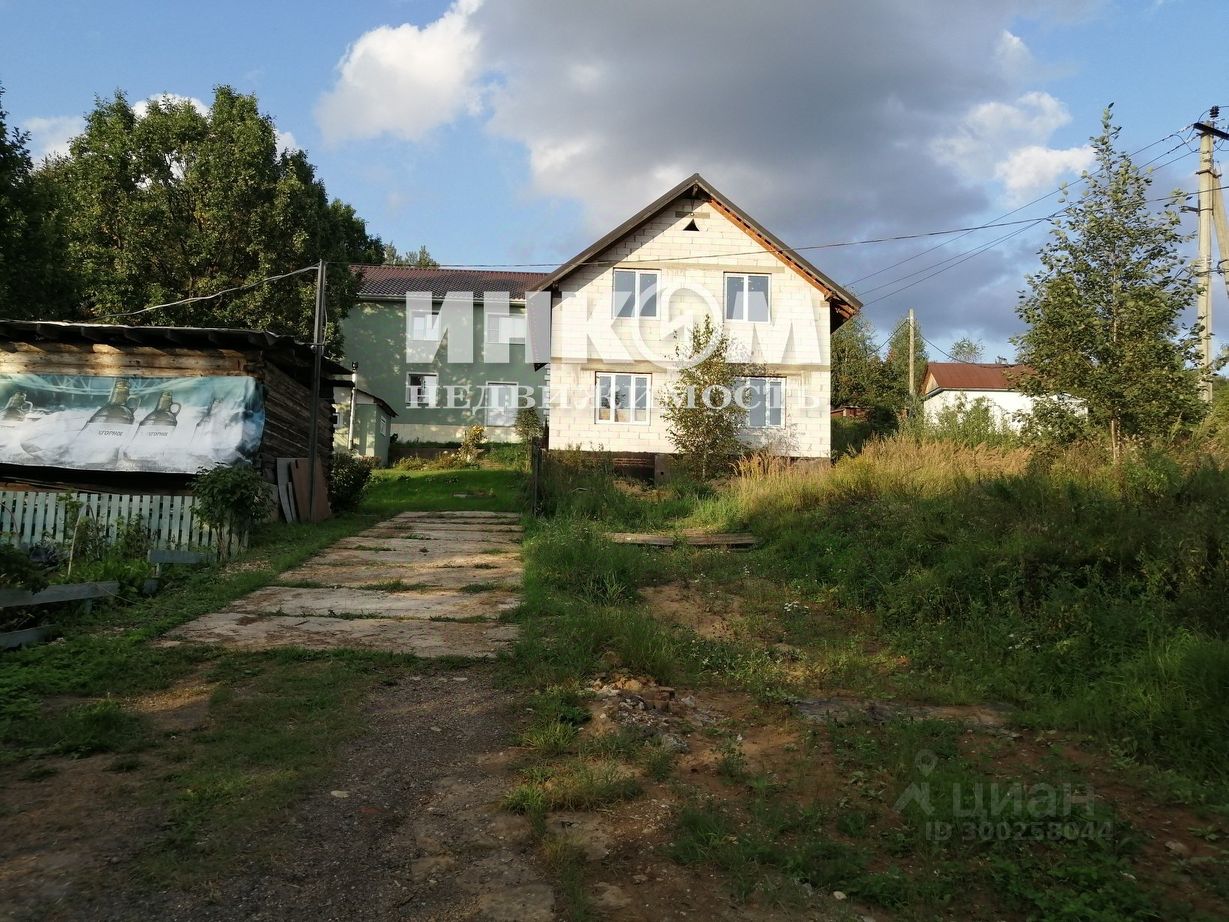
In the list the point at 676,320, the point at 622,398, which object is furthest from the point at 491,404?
the point at 676,320

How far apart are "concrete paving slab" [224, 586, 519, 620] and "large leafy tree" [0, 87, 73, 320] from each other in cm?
1621

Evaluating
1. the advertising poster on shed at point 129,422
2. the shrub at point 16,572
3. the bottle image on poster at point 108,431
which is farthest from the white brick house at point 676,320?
the shrub at point 16,572

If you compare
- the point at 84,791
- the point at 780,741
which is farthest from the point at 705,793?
the point at 84,791

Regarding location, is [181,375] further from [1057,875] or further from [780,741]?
[1057,875]

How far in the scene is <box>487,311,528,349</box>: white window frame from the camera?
110ft

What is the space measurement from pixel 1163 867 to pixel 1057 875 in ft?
1.56

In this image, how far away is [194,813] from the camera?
3.72 metres

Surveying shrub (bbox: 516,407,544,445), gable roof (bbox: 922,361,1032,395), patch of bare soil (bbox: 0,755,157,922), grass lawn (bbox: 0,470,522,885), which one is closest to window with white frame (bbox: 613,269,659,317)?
shrub (bbox: 516,407,544,445)

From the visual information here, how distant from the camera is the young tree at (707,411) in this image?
2020cm

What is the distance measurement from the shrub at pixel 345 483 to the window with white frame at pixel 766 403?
1029 cm

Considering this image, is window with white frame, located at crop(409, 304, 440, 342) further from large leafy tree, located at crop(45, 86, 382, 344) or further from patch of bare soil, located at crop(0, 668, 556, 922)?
patch of bare soil, located at crop(0, 668, 556, 922)

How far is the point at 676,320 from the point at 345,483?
993 cm

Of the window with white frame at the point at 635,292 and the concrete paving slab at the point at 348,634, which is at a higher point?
the window with white frame at the point at 635,292

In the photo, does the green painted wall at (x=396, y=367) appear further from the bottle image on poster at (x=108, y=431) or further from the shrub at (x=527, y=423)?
the bottle image on poster at (x=108, y=431)
